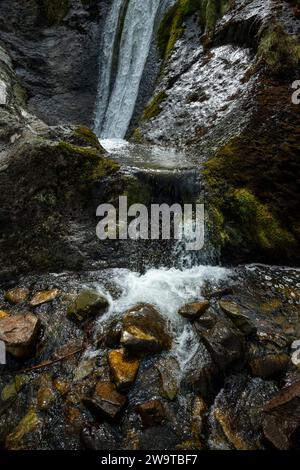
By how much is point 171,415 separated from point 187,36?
34.7 feet

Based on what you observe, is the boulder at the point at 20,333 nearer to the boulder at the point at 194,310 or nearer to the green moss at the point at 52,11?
the boulder at the point at 194,310

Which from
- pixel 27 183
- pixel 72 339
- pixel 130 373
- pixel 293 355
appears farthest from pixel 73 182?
pixel 293 355

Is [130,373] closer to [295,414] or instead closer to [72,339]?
[72,339]

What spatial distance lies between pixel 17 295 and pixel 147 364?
195 cm

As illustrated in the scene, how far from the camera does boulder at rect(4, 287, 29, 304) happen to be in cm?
425

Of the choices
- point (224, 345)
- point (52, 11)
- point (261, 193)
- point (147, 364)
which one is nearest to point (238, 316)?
point (224, 345)

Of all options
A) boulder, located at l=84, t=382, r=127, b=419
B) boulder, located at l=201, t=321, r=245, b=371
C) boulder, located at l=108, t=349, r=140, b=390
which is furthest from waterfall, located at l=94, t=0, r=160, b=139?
boulder, located at l=84, t=382, r=127, b=419

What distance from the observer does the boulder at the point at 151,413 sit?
297cm

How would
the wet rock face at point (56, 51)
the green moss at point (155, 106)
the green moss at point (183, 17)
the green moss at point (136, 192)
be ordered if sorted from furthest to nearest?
the wet rock face at point (56, 51), the green moss at point (183, 17), the green moss at point (155, 106), the green moss at point (136, 192)

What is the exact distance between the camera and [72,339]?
375 cm

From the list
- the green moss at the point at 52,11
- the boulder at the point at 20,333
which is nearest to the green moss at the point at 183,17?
the green moss at the point at 52,11

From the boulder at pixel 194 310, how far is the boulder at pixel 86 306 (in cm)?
94

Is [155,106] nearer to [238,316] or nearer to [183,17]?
[183,17]

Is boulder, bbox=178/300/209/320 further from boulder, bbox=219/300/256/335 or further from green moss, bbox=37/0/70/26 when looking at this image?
green moss, bbox=37/0/70/26
